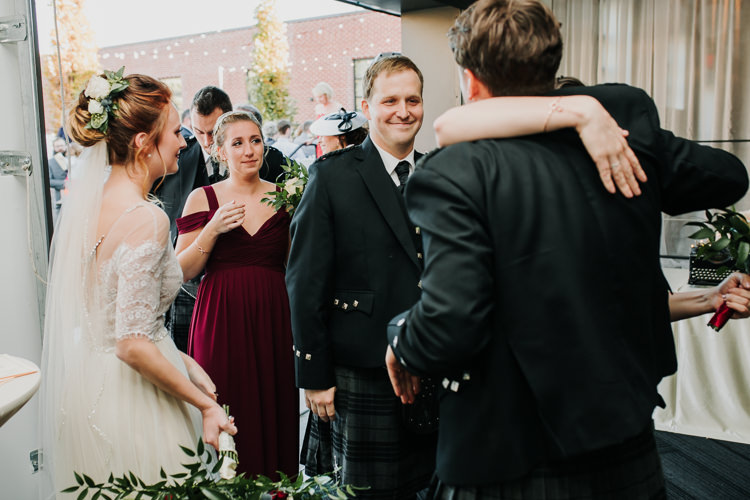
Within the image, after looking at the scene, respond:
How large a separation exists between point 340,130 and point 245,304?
4.00 ft

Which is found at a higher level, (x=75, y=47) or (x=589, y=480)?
(x=75, y=47)

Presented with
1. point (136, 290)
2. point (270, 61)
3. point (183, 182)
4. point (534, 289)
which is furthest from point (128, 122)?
point (270, 61)

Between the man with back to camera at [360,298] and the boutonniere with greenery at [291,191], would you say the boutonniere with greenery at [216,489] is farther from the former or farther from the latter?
the boutonniere with greenery at [291,191]

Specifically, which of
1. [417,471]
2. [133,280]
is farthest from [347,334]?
[133,280]

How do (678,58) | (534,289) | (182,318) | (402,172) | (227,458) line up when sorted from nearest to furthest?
(534,289) < (227,458) < (402,172) < (182,318) < (678,58)

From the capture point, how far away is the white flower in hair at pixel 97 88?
169 centimetres

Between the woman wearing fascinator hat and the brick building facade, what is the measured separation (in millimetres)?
15619

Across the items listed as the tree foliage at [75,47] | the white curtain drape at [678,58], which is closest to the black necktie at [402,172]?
the white curtain drape at [678,58]

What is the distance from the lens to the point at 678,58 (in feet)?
17.8

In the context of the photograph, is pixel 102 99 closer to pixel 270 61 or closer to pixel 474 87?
pixel 474 87

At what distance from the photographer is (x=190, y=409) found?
73.2 inches

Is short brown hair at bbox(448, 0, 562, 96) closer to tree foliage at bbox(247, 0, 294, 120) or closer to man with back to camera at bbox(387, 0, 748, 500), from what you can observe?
man with back to camera at bbox(387, 0, 748, 500)

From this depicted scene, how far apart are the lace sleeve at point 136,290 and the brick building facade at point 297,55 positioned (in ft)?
57.0

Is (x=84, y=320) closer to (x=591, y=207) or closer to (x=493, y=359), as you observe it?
(x=493, y=359)
